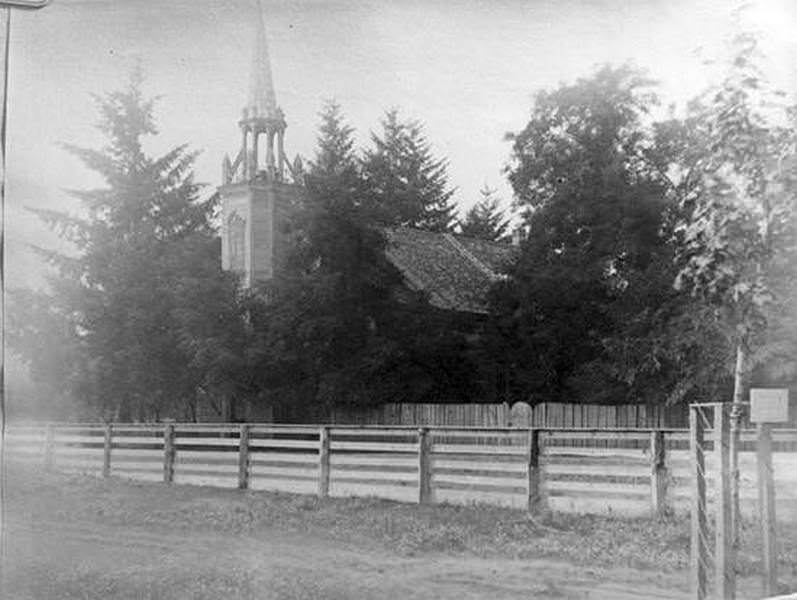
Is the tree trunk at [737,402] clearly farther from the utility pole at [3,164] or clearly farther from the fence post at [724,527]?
the utility pole at [3,164]

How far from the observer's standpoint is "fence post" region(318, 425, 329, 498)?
6.63ft

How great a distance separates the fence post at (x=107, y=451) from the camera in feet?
5.43

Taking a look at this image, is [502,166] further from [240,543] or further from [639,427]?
[240,543]

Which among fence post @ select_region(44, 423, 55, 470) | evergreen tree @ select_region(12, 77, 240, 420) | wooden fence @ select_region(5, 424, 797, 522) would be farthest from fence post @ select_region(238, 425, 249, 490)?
fence post @ select_region(44, 423, 55, 470)

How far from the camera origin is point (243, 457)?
6.25 feet

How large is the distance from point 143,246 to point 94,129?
0.21 meters

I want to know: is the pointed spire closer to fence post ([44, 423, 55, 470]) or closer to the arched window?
the arched window

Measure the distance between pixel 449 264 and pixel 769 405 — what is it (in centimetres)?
78

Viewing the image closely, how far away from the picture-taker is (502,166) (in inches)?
84.9

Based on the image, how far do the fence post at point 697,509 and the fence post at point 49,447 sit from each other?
53.5 inches

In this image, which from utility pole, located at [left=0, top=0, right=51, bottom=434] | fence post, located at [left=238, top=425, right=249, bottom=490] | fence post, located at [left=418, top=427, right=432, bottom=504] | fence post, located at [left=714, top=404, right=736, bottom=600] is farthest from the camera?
fence post, located at [left=418, top=427, right=432, bottom=504]

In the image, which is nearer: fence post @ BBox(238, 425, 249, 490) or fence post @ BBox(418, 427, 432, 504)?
fence post @ BBox(238, 425, 249, 490)

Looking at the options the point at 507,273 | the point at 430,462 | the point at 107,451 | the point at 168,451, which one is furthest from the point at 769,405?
the point at 107,451

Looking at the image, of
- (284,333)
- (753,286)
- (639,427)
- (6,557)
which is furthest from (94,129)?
(753,286)
